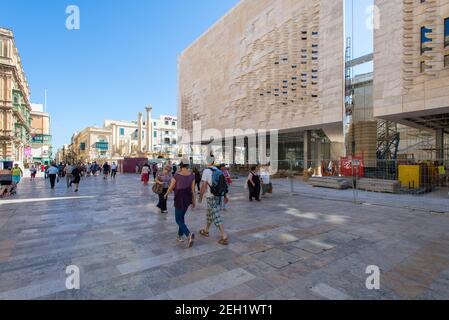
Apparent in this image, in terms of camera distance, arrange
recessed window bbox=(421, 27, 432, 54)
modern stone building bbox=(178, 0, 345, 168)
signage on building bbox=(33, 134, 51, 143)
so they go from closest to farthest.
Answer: recessed window bbox=(421, 27, 432, 54)
modern stone building bbox=(178, 0, 345, 168)
signage on building bbox=(33, 134, 51, 143)

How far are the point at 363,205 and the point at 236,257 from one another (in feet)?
24.3

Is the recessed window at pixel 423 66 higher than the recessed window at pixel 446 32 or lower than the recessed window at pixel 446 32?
lower

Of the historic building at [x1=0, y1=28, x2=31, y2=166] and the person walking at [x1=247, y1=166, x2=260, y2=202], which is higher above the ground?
the historic building at [x1=0, y1=28, x2=31, y2=166]

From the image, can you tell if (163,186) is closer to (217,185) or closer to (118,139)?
(217,185)

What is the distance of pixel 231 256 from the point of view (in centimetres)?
432

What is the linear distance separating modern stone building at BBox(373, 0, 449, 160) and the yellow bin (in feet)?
13.8

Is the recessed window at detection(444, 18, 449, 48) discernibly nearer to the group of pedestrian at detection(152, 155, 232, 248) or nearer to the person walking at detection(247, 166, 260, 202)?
the person walking at detection(247, 166, 260, 202)

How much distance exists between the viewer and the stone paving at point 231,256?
3180 millimetres

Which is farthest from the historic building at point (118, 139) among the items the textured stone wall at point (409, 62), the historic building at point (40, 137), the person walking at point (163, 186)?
the person walking at point (163, 186)

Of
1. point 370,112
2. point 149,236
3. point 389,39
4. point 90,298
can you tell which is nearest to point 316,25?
point 389,39

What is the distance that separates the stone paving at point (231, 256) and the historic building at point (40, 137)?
182 ft

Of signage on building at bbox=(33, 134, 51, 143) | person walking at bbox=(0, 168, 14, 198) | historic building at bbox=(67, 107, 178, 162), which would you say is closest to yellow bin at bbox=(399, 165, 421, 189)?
person walking at bbox=(0, 168, 14, 198)

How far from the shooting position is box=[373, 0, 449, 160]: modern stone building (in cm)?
1485

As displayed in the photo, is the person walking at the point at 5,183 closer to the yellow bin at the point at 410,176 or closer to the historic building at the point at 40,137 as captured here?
the yellow bin at the point at 410,176
